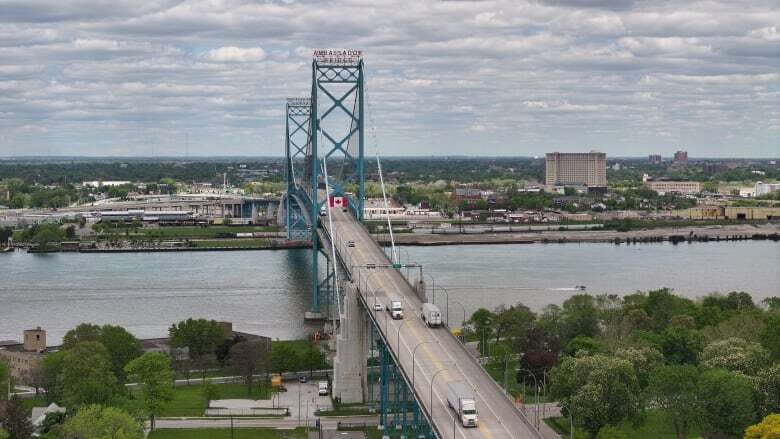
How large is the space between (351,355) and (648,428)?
7605 mm

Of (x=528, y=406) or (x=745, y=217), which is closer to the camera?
(x=528, y=406)

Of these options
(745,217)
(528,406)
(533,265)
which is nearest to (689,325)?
A: (528,406)

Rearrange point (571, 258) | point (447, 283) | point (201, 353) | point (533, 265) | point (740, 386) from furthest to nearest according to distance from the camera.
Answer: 1. point (571, 258)
2. point (533, 265)
3. point (447, 283)
4. point (201, 353)
5. point (740, 386)

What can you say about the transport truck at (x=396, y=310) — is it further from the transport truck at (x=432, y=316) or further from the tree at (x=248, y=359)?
the tree at (x=248, y=359)

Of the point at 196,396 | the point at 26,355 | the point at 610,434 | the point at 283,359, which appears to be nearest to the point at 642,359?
the point at 610,434

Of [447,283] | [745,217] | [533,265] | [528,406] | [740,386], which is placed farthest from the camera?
[745,217]

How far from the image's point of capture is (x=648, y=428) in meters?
25.2

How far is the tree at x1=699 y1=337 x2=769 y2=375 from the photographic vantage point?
25719 mm

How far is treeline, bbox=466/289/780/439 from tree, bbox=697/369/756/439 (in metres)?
0.02

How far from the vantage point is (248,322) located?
130 ft

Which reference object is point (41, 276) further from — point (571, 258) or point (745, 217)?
point (745, 217)

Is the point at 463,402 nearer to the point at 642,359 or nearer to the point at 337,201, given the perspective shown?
the point at 642,359

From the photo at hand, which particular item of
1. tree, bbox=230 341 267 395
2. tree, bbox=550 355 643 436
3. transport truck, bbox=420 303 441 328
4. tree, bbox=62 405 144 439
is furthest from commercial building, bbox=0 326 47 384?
tree, bbox=550 355 643 436

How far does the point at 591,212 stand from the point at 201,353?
7710 centimetres
